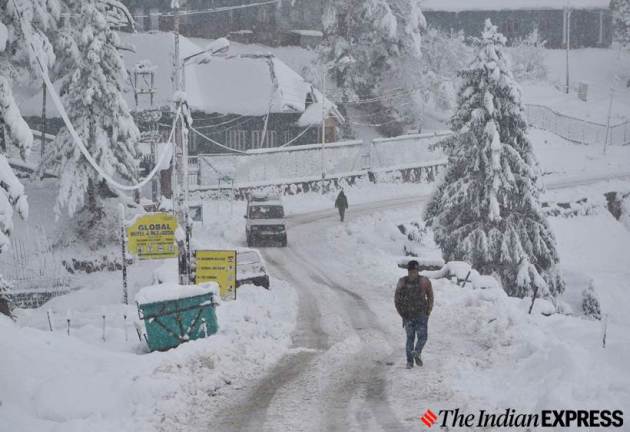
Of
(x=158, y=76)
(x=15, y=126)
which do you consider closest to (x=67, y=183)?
(x=15, y=126)

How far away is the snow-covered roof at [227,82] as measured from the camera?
4191 cm

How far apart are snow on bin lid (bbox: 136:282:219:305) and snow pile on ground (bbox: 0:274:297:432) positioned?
93cm

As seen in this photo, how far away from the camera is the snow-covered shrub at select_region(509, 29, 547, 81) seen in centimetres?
6706

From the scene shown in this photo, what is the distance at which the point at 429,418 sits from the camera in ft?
33.6

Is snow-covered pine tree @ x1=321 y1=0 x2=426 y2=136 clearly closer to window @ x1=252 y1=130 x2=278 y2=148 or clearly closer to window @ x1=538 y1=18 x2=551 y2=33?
window @ x1=252 y1=130 x2=278 y2=148

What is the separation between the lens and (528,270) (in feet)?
86.7

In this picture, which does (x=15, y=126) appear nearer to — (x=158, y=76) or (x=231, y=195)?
(x=231, y=195)

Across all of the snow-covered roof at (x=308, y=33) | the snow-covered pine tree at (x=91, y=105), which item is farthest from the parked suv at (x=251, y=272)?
the snow-covered roof at (x=308, y=33)

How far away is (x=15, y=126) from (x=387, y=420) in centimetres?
1105

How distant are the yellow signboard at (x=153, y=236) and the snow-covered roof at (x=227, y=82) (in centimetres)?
2391

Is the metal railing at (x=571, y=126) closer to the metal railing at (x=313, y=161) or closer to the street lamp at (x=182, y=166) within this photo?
the metal railing at (x=313, y=161)

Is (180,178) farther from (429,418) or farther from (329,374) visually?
(429,418)

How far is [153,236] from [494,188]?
539 inches

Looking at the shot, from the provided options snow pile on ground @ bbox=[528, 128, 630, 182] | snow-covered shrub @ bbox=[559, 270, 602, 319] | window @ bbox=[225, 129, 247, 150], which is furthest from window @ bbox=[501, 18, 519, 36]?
snow-covered shrub @ bbox=[559, 270, 602, 319]
